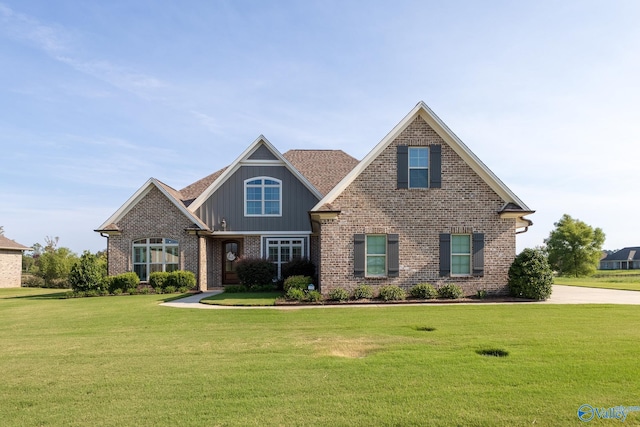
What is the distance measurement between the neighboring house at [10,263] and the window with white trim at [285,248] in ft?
66.8

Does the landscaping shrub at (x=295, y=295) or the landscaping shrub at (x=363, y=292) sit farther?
the landscaping shrub at (x=363, y=292)

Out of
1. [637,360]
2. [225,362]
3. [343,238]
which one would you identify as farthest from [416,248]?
[225,362]

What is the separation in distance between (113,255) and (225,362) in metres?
15.3

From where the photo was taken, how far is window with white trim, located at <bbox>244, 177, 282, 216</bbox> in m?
20.6

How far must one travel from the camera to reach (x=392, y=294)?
45.0 ft

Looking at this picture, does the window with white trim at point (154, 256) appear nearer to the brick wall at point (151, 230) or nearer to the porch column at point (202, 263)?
the brick wall at point (151, 230)

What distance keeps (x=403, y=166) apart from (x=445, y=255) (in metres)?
3.55

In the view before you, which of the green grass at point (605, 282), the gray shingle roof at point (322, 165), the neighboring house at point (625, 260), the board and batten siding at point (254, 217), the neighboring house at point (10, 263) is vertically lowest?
the neighboring house at point (625, 260)

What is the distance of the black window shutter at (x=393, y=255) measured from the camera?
1414 cm

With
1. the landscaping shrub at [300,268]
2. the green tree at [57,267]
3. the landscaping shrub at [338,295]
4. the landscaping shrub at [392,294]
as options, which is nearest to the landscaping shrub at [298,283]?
the landscaping shrub at [338,295]

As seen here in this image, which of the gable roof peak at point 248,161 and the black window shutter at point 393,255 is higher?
the gable roof peak at point 248,161

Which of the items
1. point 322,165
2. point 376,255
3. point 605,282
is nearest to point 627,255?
point 605,282

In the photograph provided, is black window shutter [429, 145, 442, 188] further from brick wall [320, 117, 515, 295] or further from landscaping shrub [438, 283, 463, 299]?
landscaping shrub [438, 283, 463, 299]

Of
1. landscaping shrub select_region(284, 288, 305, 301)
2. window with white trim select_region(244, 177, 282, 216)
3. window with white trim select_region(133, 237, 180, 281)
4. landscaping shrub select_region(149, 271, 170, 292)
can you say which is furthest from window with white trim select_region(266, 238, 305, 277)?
landscaping shrub select_region(284, 288, 305, 301)
